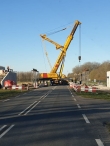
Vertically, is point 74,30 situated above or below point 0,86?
above

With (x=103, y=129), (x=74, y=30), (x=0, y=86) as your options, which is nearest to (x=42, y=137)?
(x=103, y=129)

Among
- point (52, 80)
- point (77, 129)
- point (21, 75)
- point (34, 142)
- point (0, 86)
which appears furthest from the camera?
point (21, 75)

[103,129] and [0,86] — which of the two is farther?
[0,86]

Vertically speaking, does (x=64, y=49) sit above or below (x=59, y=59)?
above

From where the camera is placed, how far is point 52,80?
74312 mm

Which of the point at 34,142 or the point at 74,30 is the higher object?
the point at 74,30

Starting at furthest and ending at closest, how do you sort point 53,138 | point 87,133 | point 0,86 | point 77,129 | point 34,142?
1. point 0,86
2. point 77,129
3. point 87,133
4. point 53,138
5. point 34,142

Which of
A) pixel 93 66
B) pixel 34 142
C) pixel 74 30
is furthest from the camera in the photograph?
pixel 93 66

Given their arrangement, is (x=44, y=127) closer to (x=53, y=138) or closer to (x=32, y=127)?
(x=32, y=127)

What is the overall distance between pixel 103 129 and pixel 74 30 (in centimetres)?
5968

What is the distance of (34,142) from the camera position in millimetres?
8719

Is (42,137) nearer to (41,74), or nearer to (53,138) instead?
(53,138)

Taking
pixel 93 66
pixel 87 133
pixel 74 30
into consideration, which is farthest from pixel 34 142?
pixel 93 66

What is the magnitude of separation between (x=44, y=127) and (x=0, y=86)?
48.5 metres
